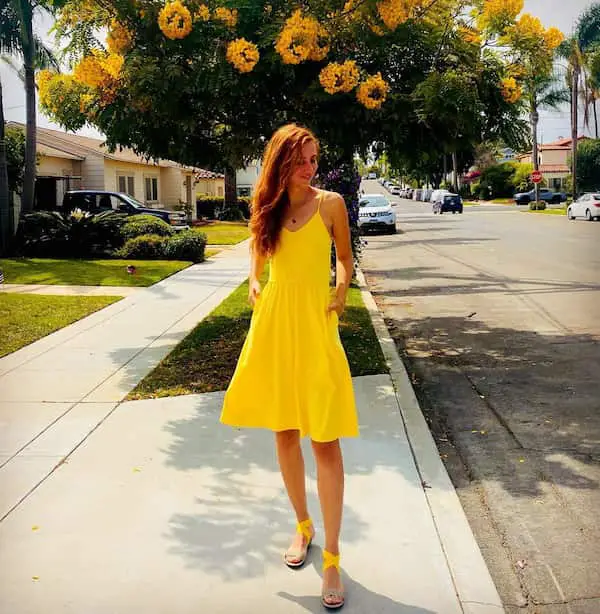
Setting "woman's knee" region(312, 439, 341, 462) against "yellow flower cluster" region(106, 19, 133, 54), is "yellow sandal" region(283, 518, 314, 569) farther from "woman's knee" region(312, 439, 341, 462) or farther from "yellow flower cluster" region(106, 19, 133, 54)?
"yellow flower cluster" region(106, 19, 133, 54)

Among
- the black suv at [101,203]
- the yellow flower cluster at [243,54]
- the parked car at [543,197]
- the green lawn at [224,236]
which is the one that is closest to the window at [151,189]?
the green lawn at [224,236]

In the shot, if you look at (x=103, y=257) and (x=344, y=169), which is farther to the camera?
(x=103, y=257)

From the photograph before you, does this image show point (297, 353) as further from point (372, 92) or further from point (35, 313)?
point (35, 313)

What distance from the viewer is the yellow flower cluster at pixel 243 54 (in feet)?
19.1

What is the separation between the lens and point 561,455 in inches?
185

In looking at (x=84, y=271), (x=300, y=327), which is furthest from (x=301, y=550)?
(x=84, y=271)

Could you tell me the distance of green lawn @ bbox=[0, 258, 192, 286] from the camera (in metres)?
13.5

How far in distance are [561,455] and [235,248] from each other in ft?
59.3

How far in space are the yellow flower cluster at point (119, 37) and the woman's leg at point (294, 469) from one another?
14.3 ft

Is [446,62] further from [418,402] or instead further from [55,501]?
[55,501]

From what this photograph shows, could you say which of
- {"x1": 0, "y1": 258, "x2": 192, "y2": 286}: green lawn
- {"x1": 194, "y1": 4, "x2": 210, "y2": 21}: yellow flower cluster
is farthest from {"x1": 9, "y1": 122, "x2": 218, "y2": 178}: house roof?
{"x1": 194, "y1": 4, "x2": 210, "y2": 21}: yellow flower cluster

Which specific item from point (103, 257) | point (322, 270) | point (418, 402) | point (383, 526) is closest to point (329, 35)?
point (418, 402)

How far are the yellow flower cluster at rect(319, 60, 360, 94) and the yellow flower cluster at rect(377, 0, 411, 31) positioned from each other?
17.0 inches

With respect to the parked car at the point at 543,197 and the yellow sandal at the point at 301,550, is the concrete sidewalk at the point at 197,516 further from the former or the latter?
the parked car at the point at 543,197
